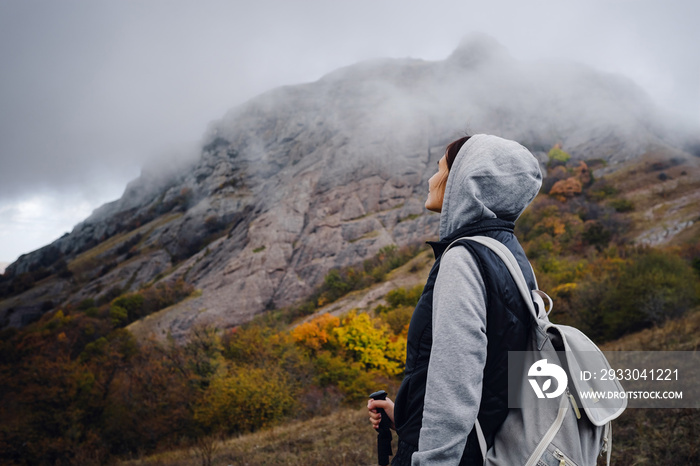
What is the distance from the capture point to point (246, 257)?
56969mm

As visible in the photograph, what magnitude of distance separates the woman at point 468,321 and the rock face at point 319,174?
165ft

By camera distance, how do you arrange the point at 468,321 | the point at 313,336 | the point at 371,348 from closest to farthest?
the point at 468,321, the point at 371,348, the point at 313,336

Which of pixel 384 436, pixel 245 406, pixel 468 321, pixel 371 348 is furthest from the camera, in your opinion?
pixel 371 348

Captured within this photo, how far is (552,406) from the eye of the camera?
1175 millimetres

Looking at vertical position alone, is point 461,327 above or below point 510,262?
below

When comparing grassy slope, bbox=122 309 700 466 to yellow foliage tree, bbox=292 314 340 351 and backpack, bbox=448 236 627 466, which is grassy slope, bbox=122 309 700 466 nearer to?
backpack, bbox=448 236 627 466

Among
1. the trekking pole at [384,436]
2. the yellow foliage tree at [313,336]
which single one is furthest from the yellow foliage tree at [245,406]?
the trekking pole at [384,436]

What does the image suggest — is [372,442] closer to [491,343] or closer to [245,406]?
[491,343]

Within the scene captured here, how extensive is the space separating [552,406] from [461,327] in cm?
40

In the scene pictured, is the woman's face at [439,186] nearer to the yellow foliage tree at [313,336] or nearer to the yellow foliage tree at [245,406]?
the yellow foliage tree at [245,406]

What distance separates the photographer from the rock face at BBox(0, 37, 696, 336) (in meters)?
57.2

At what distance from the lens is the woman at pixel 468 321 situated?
1.13 metres

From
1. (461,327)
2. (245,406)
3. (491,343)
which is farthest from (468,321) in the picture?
(245,406)

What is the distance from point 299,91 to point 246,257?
182ft
